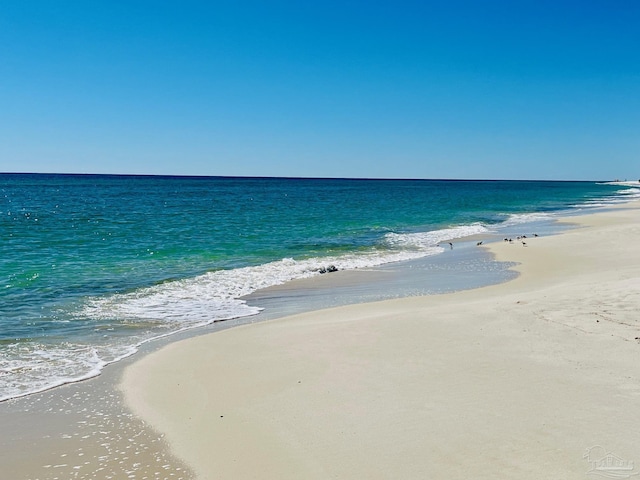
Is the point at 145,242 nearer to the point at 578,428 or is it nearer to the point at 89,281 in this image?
the point at 89,281

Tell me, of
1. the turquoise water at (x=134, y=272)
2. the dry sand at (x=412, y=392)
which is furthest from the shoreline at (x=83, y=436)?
the turquoise water at (x=134, y=272)

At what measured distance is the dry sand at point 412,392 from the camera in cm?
533

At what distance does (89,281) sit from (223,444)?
12.6 meters

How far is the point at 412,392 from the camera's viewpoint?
273 inches

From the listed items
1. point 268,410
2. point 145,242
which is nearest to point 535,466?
point 268,410

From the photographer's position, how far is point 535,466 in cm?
505

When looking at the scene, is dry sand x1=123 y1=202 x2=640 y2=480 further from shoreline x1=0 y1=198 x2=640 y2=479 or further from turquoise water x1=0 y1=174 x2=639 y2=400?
turquoise water x1=0 y1=174 x2=639 y2=400

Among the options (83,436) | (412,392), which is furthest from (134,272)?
(412,392)

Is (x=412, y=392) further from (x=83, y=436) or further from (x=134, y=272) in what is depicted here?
(x=134, y=272)

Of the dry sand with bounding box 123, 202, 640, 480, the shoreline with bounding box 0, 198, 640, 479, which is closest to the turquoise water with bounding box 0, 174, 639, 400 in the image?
the shoreline with bounding box 0, 198, 640, 479

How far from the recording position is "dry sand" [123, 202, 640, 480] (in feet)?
17.5

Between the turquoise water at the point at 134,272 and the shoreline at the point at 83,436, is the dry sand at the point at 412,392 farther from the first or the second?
the turquoise water at the point at 134,272

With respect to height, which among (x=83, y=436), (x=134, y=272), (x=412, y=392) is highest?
(x=412, y=392)

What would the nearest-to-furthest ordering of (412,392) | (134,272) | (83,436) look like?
(83,436) < (412,392) < (134,272)
